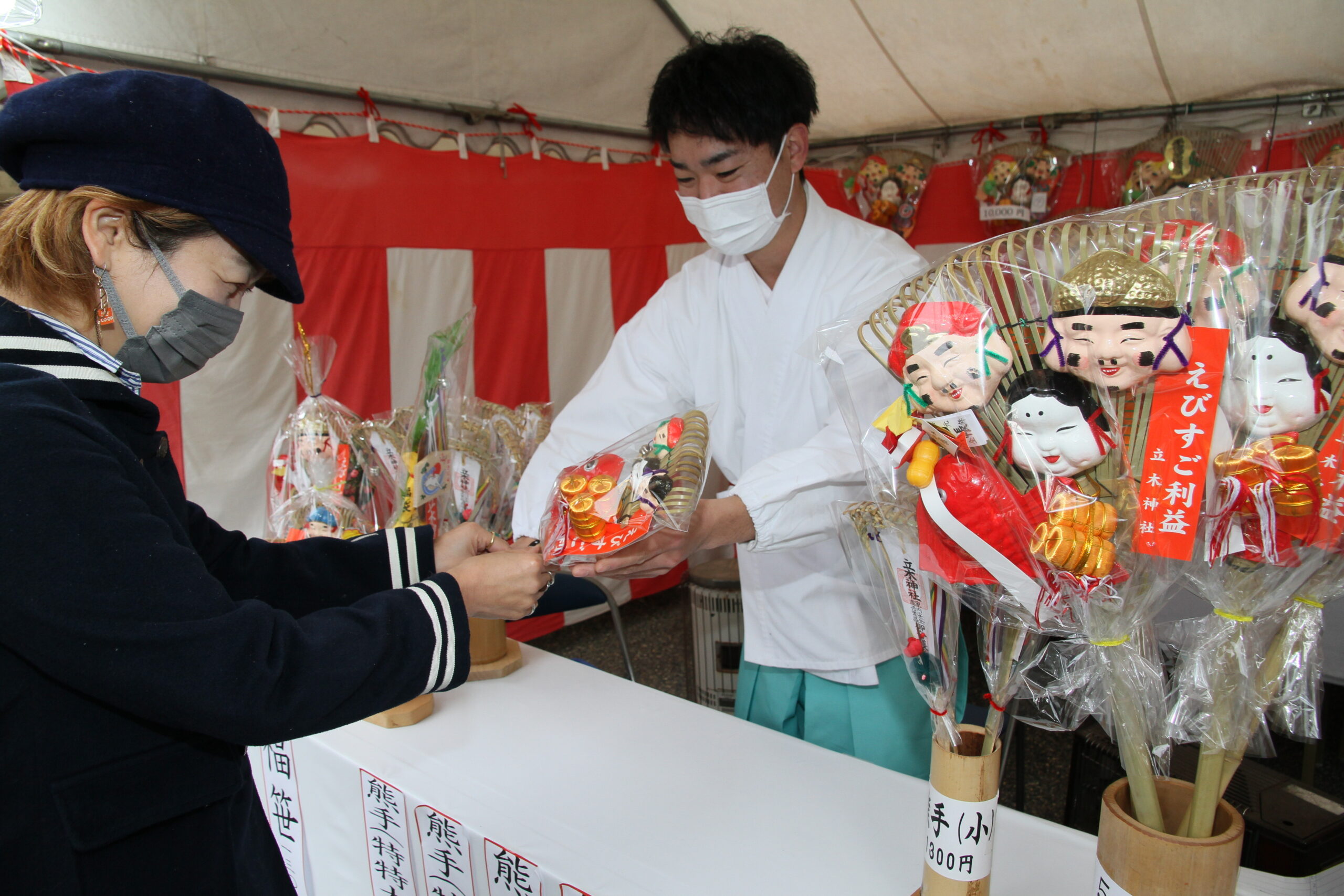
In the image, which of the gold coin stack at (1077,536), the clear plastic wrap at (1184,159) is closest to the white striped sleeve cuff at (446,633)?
the gold coin stack at (1077,536)

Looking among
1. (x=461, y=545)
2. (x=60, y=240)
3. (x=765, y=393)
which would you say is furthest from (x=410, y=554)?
(x=765, y=393)

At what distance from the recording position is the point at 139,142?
2.66 ft

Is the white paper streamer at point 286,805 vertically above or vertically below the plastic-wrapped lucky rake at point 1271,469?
below

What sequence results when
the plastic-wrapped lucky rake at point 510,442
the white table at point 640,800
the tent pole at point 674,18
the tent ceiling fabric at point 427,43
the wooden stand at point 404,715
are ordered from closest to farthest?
1. the white table at point 640,800
2. the wooden stand at point 404,715
3. the plastic-wrapped lucky rake at point 510,442
4. the tent ceiling fabric at point 427,43
5. the tent pole at point 674,18

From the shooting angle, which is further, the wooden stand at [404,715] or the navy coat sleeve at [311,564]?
the wooden stand at [404,715]

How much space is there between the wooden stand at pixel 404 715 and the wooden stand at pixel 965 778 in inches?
36.9

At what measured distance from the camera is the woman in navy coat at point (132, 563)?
0.73 meters

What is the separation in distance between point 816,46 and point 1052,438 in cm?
351

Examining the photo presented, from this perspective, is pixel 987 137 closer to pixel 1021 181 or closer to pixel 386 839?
pixel 1021 181

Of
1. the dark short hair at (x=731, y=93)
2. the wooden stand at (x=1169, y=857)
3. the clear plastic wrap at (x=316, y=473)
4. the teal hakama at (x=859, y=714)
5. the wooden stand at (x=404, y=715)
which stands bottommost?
the teal hakama at (x=859, y=714)

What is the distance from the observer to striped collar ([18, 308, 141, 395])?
0.79m

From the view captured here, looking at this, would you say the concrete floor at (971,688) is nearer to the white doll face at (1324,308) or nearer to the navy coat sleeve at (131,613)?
the white doll face at (1324,308)

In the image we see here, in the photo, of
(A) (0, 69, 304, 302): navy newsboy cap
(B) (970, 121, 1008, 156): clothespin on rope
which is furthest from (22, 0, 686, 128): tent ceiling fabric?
(A) (0, 69, 304, 302): navy newsboy cap

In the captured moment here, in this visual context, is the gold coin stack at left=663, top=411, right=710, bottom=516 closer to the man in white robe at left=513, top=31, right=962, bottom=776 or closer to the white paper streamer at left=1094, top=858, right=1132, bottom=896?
the man in white robe at left=513, top=31, right=962, bottom=776
